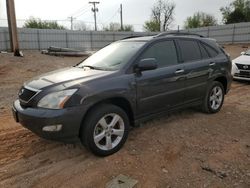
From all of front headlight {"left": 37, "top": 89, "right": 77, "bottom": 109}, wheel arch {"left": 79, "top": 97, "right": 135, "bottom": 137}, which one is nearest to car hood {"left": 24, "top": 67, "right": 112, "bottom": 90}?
front headlight {"left": 37, "top": 89, "right": 77, "bottom": 109}

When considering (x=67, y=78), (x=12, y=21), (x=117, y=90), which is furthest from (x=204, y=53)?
(x=12, y=21)

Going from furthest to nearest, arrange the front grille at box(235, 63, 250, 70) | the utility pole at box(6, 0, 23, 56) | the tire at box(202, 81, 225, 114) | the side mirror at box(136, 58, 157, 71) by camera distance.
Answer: the utility pole at box(6, 0, 23, 56) < the front grille at box(235, 63, 250, 70) < the tire at box(202, 81, 225, 114) < the side mirror at box(136, 58, 157, 71)

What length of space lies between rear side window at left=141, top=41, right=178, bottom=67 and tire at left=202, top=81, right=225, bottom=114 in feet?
4.31

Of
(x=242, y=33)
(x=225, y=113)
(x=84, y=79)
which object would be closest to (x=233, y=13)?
(x=242, y=33)

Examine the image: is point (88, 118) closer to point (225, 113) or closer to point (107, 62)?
point (107, 62)

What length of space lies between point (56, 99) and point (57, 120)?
0.91 ft

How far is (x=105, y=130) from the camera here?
3.70 meters

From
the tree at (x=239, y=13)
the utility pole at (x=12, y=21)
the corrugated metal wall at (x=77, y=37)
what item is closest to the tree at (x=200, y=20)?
the tree at (x=239, y=13)

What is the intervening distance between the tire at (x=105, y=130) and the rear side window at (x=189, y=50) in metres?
1.89

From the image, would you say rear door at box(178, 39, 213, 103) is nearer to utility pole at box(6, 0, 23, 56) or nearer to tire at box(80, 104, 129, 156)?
tire at box(80, 104, 129, 156)

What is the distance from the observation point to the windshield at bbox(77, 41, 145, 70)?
162 inches

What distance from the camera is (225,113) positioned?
574 centimetres

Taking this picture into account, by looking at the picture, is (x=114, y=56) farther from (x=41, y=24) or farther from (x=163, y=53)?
(x=41, y=24)

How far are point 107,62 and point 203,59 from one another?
2153 mm
